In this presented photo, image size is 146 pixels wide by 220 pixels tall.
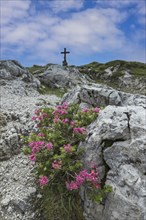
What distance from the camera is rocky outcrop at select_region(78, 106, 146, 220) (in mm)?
8180

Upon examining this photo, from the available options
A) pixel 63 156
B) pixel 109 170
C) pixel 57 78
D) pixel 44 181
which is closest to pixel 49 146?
pixel 63 156

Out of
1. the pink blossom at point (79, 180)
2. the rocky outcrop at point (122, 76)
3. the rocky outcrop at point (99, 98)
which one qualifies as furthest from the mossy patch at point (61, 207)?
the rocky outcrop at point (122, 76)

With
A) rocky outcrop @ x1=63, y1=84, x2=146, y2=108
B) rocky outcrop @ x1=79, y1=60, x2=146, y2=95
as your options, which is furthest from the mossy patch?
rocky outcrop @ x1=79, y1=60, x2=146, y2=95

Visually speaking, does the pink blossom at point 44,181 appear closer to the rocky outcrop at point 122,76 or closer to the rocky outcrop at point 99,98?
the rocky outcrop at point 99,98

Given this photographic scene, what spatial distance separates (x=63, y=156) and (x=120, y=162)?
1833 mm

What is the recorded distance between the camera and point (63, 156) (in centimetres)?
891

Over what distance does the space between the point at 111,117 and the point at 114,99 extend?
7856mm

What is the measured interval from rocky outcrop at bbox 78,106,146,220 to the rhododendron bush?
0.42 meters

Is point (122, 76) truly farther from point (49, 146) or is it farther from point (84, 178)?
point (84, 178)

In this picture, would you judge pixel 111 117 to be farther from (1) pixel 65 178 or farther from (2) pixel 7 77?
(2) pixel 7 77

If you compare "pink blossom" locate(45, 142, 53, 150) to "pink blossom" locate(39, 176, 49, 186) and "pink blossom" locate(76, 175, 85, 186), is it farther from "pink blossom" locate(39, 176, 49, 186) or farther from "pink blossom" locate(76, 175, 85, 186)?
"pink blossom" locate(76, 175, 85, 186)

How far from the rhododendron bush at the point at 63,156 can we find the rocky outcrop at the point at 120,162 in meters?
0.42

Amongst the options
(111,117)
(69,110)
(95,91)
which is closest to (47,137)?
(69,110)

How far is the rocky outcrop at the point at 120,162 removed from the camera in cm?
818
